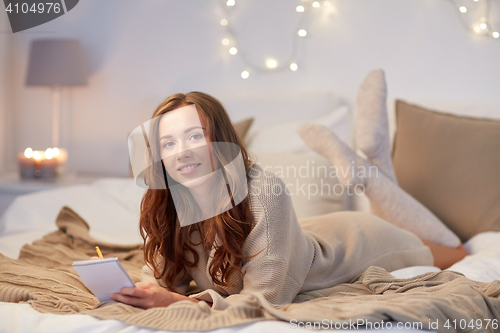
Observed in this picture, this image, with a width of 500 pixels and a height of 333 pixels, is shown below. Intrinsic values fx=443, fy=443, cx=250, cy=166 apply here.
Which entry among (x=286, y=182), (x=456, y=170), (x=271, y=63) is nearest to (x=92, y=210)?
(x=286, y=182)

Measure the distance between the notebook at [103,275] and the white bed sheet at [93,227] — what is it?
7cm

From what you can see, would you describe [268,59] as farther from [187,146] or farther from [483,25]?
[187,146]

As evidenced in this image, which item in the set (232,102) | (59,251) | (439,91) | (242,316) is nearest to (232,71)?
(232,102)

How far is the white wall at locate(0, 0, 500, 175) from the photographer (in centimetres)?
187

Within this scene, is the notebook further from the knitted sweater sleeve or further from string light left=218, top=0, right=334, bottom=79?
string light left=218, top=0, right=334, bottom=79

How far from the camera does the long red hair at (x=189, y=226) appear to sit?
0.88m

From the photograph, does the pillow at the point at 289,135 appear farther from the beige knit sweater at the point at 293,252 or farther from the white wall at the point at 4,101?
the white wall at the point at 4,101

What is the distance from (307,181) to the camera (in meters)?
1.44

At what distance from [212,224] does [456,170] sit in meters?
1.01

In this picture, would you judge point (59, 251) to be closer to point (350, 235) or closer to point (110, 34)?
point (350, 235)

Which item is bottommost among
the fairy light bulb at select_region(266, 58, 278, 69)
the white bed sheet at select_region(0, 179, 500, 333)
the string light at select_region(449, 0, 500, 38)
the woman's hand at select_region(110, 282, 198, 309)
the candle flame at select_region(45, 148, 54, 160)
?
the white bed sheet at select_region(0, 179, 500, 333)

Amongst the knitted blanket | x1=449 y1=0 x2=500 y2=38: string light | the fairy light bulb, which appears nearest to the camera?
the knitted blanket

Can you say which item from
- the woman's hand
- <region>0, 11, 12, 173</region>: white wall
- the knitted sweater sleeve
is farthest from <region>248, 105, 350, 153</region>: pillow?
<region>0, 11, 12, 173</region>: white wall

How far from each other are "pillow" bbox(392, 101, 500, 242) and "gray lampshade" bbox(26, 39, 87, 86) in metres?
1.62
